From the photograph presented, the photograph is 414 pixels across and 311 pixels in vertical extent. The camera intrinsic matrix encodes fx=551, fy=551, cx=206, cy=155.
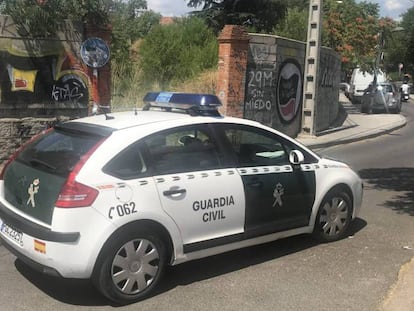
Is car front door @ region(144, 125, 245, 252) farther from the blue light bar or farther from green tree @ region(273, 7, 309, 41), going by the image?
green tree @ region(273, 7, 309, 41)

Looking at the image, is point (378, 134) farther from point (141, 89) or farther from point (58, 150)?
point (58, 150)

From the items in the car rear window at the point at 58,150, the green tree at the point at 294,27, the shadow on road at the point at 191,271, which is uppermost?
the green tree at the point at 294,27

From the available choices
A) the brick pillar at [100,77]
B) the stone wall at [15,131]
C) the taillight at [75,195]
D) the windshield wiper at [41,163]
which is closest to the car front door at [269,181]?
the taillight at [75,195]

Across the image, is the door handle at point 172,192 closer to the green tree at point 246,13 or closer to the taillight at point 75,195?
the taillight at point 75,195

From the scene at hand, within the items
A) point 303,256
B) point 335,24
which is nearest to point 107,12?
Result: point 303,256

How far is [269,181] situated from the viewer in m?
5.24

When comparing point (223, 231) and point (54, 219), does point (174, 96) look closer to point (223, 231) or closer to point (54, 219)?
point (223, 231)

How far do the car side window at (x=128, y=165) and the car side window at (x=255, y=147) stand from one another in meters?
0.99

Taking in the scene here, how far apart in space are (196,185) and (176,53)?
19.2m

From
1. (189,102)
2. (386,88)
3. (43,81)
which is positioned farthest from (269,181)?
(386,88)

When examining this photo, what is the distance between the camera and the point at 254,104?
569 inches

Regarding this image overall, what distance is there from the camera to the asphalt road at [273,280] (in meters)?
4.36

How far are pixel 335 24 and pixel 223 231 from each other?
29102 millimetres

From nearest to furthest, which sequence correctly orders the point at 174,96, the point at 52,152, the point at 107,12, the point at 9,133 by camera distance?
the point at 52,152
the point at 174,96
the point at 9,133
the point at 107,12
